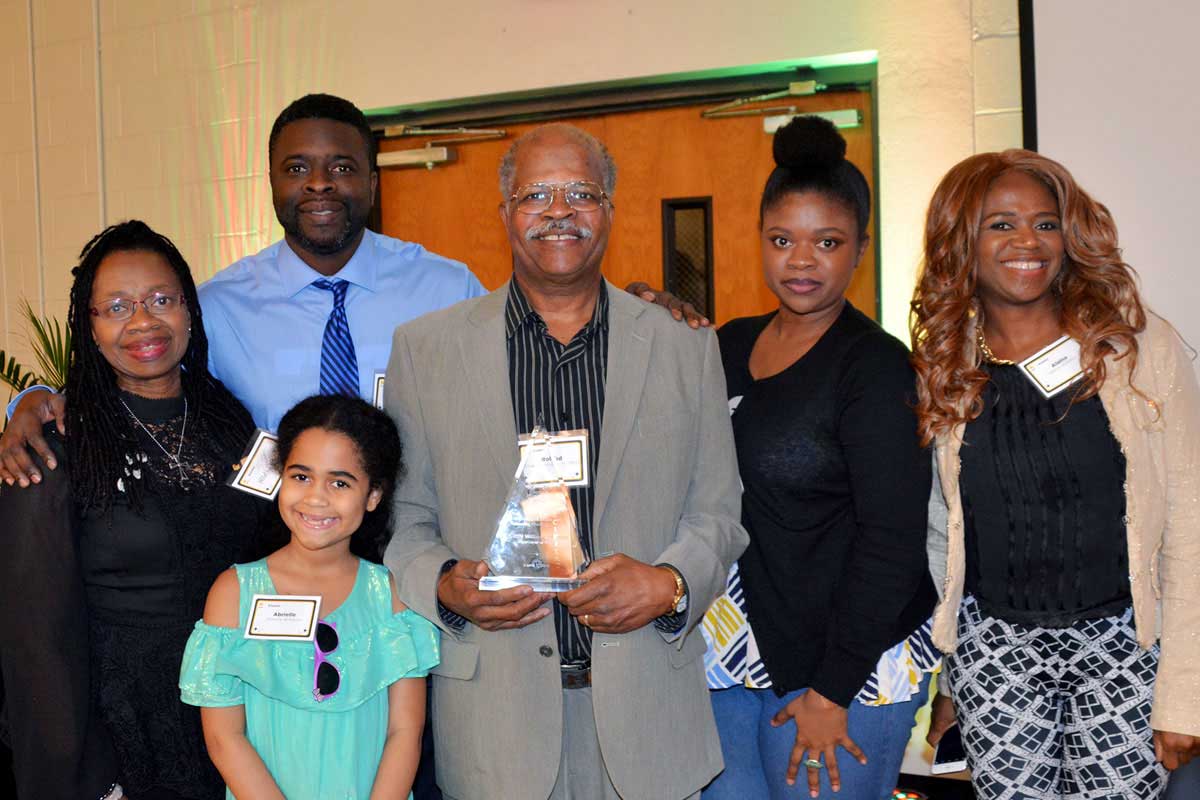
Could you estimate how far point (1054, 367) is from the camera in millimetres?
2416

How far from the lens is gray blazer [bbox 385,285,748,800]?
6.97 ft

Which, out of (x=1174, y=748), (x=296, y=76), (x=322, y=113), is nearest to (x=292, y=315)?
(x=322, y=113)

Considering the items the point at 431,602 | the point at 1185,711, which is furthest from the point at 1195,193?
the point at 431,602

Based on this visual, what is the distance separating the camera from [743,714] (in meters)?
2.48

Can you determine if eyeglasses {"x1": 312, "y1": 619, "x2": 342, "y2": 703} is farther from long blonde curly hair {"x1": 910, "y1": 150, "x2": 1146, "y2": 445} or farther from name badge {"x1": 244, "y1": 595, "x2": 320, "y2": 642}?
long blonde curly hair {"x1": 910, "y1": 150, "x2": 1146, "y2": 445}

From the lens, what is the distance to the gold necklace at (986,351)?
8.18ft

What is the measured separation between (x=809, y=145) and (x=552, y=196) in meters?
0.64

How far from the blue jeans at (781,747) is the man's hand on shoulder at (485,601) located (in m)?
0.64

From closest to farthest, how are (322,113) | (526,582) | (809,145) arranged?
(526,582), (809,145), (322,113)

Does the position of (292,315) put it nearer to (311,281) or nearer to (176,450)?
(311,281)

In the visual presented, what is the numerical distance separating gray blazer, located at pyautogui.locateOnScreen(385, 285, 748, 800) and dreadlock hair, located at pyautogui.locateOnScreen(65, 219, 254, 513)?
A: 22.0 inches

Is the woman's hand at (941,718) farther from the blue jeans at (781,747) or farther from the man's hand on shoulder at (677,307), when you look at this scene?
the man's hand on shoulder at (677,307)

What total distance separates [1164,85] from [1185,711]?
2.51 m

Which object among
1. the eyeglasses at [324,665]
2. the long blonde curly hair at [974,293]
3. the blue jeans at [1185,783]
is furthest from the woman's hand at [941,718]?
the eyeglasses at [324,665]
